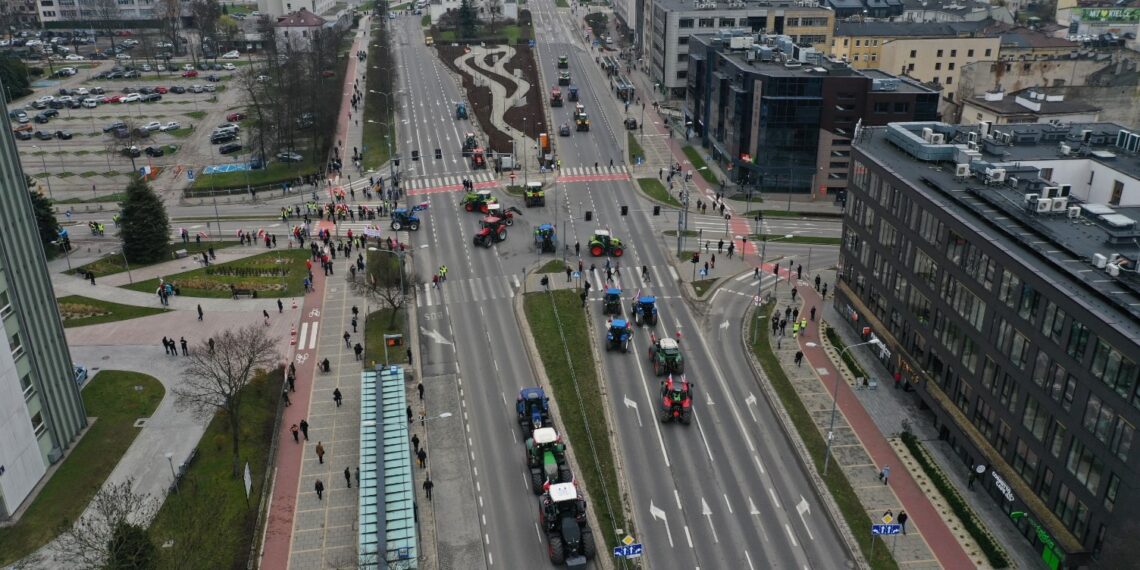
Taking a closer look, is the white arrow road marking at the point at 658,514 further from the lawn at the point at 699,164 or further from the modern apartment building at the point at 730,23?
the modern apartment building at the point at 730,23

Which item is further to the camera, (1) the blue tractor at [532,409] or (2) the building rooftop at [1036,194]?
(1) the blue tractor at [532,409]

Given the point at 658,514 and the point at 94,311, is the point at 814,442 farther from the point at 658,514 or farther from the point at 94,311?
the point at 94,311

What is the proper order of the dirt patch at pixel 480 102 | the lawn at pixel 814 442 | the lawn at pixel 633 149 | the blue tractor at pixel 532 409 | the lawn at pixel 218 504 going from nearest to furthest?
the lawn at pixel 218 504 → the lawn at pixel 814 442 → the blue tractor at pixel 532 409 → the lawn at pixel 633 149 → the dirt patch at pixel 480 102

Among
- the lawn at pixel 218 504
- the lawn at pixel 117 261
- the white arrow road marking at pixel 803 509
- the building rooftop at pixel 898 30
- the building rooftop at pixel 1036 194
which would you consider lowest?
the white arrow road marking at pixel 803 509

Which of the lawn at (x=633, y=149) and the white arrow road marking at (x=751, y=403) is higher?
the lawn at (x=633, y=149)

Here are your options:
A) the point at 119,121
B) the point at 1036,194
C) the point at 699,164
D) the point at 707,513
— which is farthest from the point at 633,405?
the point at 119,121

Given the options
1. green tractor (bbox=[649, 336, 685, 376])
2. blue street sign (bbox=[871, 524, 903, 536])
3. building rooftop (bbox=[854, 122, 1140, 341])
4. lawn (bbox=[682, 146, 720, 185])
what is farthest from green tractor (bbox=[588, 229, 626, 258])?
blue street sign (bbox=[871, 524, 903, 536])

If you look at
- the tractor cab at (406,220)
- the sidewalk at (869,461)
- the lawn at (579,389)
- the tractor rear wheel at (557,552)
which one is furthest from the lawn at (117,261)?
the tractor rear wheel at (557,552)

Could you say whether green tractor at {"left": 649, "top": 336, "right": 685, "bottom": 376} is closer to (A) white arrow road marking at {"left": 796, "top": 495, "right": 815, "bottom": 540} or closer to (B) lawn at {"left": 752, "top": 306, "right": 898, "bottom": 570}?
(B) lawn at {"left": 752, "top": 306, "right": 898, "bottom": 570}

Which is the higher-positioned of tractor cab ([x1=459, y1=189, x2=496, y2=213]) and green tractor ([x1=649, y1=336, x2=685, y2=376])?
tractor cab ([x1=459, y1=189, x2=496, y2=213])
